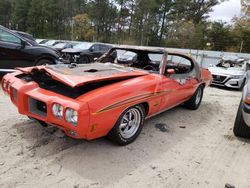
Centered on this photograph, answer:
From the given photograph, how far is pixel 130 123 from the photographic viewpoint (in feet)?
12.0

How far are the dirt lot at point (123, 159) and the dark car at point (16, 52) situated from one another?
260 cm

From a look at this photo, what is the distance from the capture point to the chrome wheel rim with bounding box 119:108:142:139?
11.6ft

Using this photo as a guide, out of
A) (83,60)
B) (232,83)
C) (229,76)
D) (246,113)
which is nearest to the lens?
(246,113)

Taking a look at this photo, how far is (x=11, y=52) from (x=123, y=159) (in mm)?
4998

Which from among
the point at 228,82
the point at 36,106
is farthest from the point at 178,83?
the point at 228,82

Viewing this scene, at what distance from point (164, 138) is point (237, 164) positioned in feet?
3.70

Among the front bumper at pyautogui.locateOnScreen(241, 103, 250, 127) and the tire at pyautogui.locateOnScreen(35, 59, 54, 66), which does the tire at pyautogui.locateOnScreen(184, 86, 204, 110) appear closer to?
the front bumper at pyautogui.locateOnScreen(241, 103, 250, 127)

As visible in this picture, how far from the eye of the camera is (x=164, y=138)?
404cm

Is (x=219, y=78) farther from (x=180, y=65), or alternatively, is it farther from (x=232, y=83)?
(x=180, y=65)

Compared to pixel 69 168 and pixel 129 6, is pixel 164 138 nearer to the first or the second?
pixel 69 168

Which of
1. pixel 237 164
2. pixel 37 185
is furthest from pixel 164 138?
pixel 37 185

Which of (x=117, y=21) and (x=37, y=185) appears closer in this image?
(x=37, y=185)

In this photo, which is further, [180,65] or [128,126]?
[180,65]

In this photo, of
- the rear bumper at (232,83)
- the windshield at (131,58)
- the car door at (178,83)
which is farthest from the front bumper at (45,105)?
the rear bumper at (232,83)
